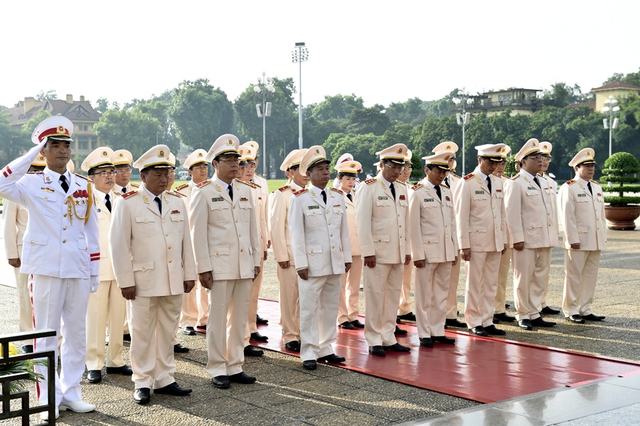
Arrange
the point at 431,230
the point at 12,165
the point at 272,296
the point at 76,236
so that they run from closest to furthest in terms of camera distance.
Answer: the point at 12,165 < the point at 76,236 < the point at 431,230 < the point at 272,296

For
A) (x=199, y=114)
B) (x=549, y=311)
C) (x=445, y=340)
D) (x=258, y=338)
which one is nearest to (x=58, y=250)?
(x=258, y=338)

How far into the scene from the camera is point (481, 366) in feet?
22.6

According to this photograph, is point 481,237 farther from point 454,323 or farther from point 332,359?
point 332,359

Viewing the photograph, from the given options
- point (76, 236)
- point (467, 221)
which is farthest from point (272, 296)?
point (76, 236)

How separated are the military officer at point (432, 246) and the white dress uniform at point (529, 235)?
4.20 ft

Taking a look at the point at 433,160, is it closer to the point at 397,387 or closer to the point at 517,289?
the point at 517,289

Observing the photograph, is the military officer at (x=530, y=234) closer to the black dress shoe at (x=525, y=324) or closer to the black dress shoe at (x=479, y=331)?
the black dress shoe at (x=525, y=324)

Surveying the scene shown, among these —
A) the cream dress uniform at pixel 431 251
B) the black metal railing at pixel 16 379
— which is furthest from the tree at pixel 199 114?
the black metal railing at pixel 16 379

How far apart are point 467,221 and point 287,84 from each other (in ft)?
292

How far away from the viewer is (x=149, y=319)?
5.99 metres

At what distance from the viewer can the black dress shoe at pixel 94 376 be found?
6.46 m

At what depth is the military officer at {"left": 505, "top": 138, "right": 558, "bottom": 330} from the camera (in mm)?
8945

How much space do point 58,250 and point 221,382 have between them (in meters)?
1.78

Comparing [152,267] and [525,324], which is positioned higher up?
[152,267]
